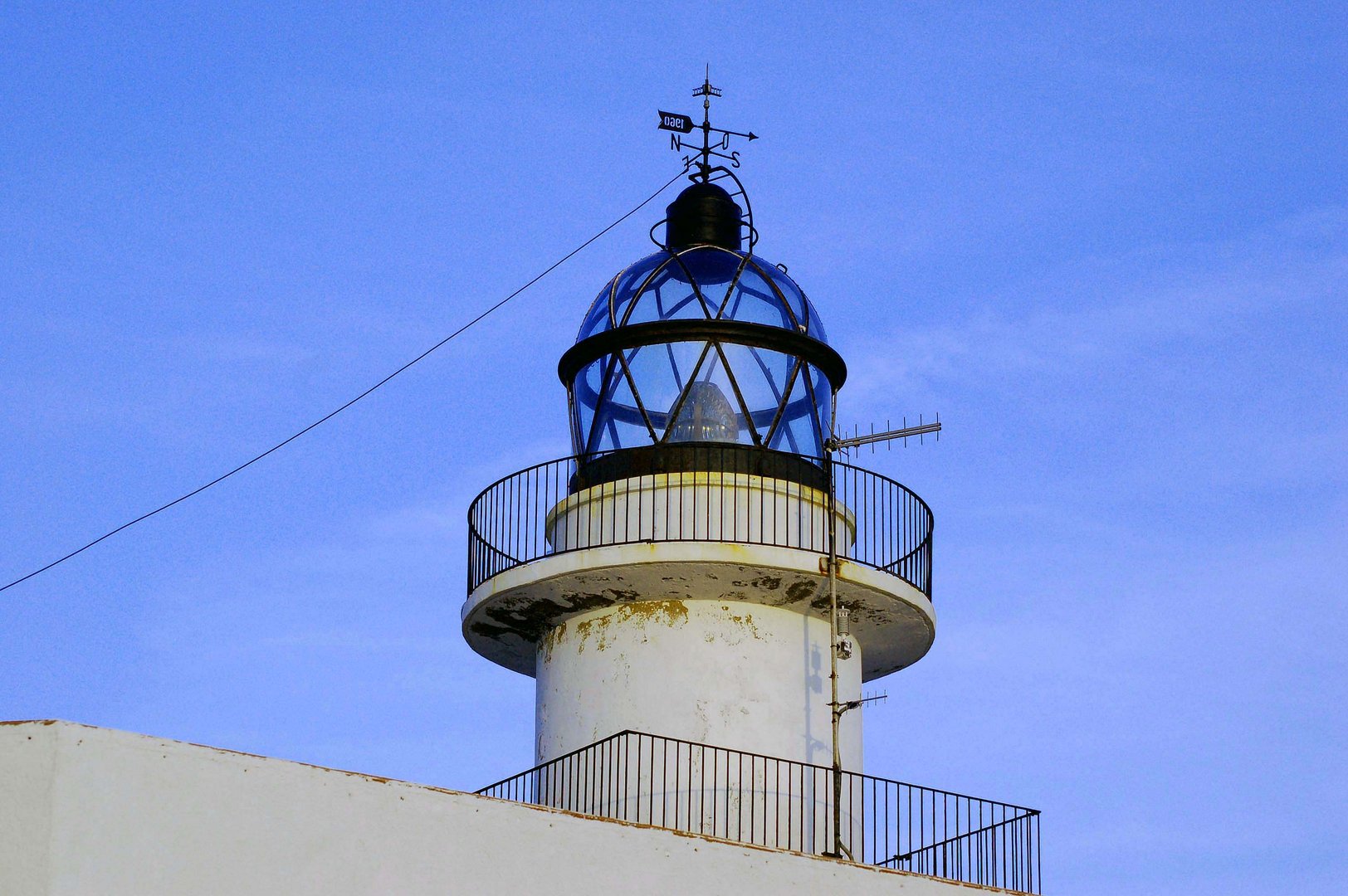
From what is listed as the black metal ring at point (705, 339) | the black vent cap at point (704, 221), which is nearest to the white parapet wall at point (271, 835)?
the black metal ring at point (705, 339)

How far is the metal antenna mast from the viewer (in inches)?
742

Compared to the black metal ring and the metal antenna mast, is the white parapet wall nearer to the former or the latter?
the metal antenna mast

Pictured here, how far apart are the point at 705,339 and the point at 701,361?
20 cm

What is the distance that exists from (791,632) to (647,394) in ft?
8.32

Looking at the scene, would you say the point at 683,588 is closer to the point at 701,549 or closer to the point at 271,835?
the point at 701,549

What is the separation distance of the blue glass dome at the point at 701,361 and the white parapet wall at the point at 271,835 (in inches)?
189

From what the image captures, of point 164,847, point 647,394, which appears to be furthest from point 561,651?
point 164,847

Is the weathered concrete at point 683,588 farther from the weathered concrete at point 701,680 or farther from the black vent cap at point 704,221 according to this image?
the black vent cap at point 704,221

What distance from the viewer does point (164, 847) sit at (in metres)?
14.0

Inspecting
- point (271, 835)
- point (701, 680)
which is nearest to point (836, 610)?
point (701, 680)

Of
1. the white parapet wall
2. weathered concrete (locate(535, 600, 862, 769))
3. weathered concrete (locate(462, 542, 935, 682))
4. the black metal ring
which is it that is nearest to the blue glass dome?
the black metal ring

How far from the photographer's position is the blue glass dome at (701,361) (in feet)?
66.3

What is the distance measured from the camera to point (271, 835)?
1443 centimetres

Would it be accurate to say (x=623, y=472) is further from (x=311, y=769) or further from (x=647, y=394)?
(x=311, y=769)
